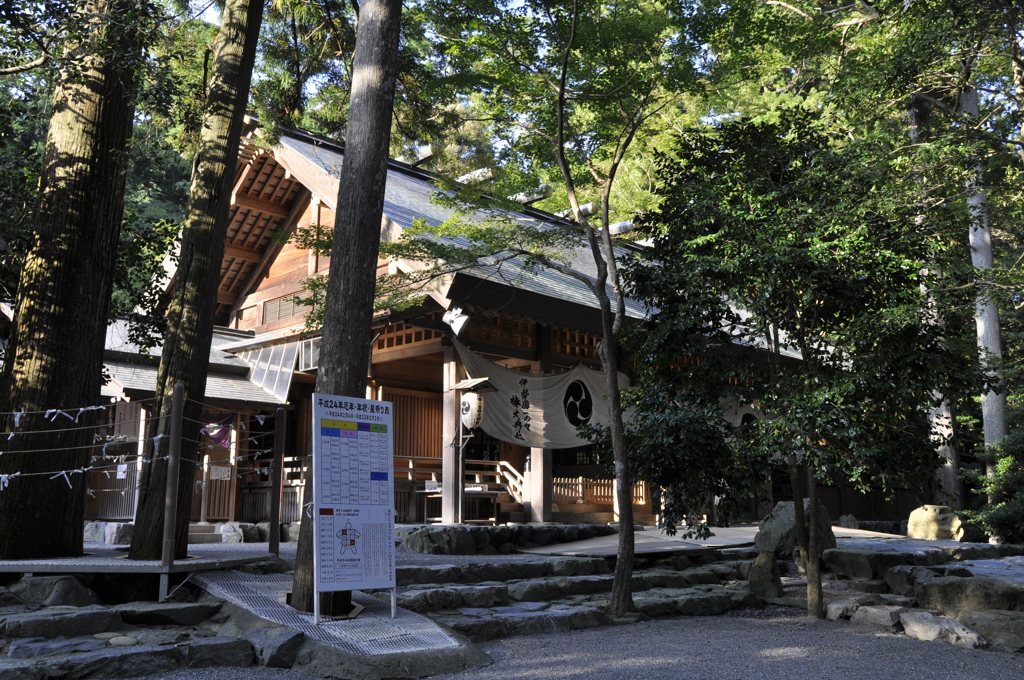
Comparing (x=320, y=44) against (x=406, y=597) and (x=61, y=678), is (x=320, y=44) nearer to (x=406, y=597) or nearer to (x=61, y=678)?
(x=406, y=597)

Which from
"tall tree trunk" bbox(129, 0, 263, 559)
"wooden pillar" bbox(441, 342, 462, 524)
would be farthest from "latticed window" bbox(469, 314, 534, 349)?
"tall tree trunk" bbox(129, 0, 263, 559)

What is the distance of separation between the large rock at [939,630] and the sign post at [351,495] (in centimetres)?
476

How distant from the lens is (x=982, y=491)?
15375 millimetres

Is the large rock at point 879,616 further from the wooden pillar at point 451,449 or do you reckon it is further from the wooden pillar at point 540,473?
the wooden pillar at point 540,473

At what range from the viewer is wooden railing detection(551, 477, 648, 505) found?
14.3m

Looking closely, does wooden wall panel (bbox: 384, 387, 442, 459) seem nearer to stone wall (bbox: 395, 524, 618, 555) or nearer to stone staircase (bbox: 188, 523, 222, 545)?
stone staircase (bbox: 188, 523, 222, 545)

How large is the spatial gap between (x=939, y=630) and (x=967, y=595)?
1324mm

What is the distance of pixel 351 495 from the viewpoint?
6.02 m

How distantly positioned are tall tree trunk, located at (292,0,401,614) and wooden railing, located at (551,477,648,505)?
312 inches

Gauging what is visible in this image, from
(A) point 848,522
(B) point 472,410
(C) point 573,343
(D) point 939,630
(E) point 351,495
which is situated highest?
(C) point 573,343

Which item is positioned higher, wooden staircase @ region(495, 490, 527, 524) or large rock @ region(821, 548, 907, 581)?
wooden staircase @ region(495, 490, 527, 524)

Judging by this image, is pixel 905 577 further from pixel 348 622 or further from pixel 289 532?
pixel 289 532

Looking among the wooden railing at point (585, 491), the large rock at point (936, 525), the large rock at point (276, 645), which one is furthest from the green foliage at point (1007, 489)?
the large rock at point (276, 645)

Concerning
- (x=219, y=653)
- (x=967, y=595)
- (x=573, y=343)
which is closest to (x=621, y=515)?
(x=967, y=595)
